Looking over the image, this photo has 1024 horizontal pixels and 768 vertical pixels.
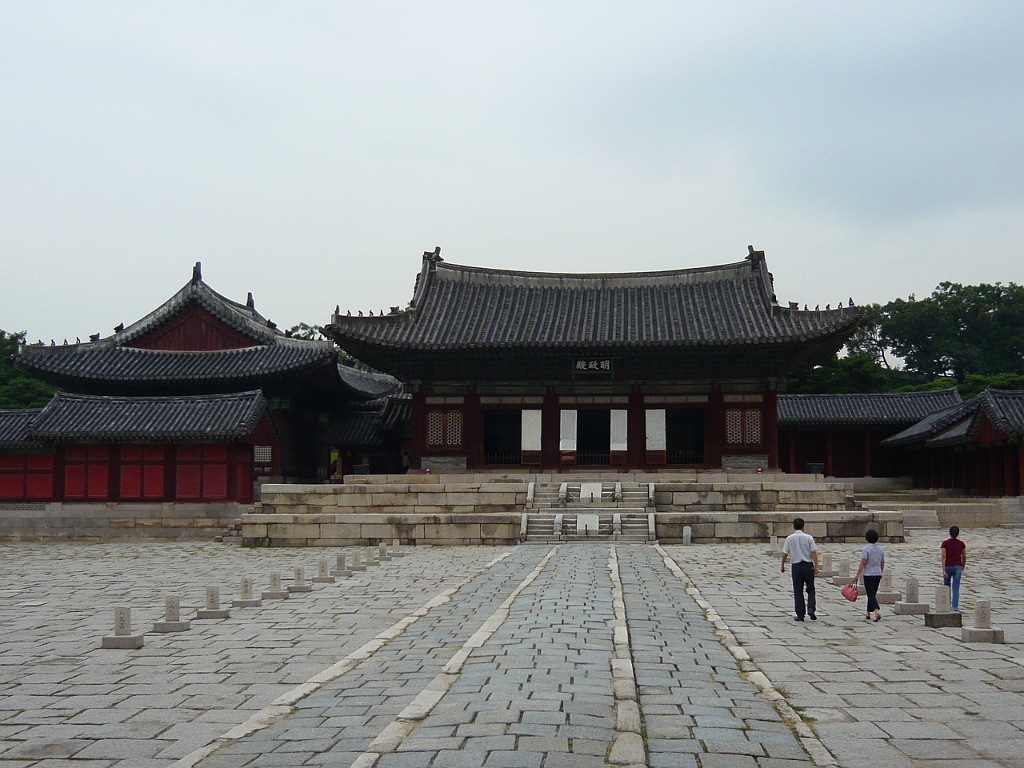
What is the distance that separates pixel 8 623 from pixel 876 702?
11144mm

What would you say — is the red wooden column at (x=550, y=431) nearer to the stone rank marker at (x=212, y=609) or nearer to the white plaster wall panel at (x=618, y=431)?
the white plaster wall panel at (x=618, y=431)

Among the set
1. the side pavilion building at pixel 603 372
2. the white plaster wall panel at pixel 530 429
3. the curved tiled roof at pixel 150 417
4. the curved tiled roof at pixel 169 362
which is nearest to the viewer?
the curved tiled roof at pixel 150 417

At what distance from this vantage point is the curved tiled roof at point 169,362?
1373 inches

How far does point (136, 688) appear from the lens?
28.3 feet

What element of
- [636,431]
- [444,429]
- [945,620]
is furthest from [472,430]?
[945,620]

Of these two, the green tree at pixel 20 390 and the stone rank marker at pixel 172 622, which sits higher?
the green tree at pixel 20 390

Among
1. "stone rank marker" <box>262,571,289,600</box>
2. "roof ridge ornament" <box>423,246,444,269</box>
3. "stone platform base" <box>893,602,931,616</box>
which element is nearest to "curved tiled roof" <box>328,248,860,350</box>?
"roof ridge ornament" <box>423,246,444,269</box>

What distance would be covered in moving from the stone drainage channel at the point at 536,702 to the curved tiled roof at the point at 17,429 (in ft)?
78.5

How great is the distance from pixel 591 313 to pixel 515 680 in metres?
29.7

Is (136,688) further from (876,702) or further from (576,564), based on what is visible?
(576,564)

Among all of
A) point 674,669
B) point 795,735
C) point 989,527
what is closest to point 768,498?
point 989,527

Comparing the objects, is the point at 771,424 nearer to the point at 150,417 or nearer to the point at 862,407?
the point at 862,407

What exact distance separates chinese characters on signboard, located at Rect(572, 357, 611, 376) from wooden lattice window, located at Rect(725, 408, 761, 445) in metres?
4.60

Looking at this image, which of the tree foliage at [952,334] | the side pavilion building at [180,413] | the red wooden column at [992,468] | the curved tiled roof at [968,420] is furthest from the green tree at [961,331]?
the side pavilion building at [180,413]
